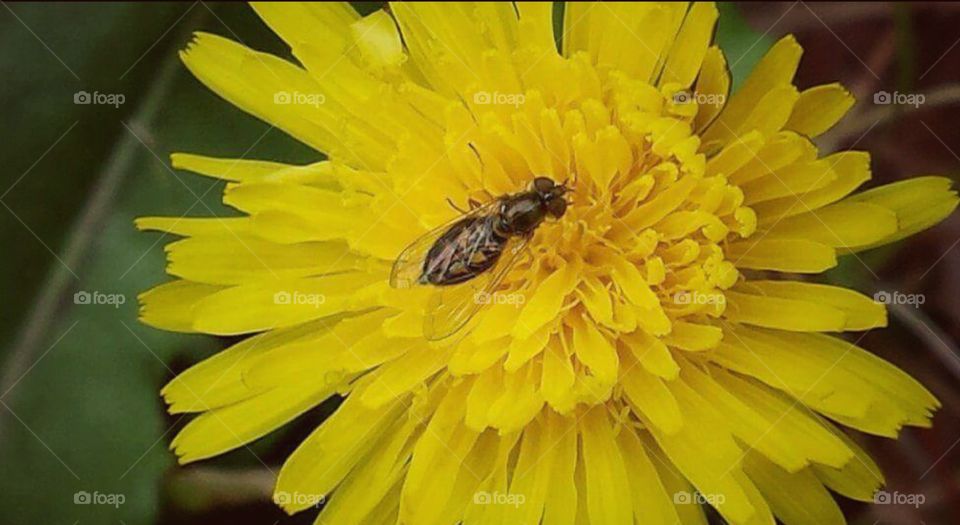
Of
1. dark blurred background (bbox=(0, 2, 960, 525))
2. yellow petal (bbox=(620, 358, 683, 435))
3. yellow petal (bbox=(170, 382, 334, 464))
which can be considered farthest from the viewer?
dark blurred background (bbox=(0, 2, 960, 525))

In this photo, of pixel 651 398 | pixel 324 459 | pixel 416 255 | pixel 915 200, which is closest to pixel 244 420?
Answer: pixel 324 459

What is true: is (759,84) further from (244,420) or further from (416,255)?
(244,420)

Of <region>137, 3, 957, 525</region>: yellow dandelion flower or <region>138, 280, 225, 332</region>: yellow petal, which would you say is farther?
<region>138, 280, 225, 332</region>: yellow petal

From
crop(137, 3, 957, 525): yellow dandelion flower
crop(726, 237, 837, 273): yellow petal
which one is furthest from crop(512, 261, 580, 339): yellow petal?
crop(726, 237, 837, 273): yellow petal

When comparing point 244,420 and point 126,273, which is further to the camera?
point 126,273

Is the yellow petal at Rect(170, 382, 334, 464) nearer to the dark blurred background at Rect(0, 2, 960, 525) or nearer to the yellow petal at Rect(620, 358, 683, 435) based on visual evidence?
the dark blurred background at Rect(0, 2, 960, 525)

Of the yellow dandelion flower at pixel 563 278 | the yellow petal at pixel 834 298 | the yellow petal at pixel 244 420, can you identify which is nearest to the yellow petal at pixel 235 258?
the yellow dandelion flower at pixel 563 278

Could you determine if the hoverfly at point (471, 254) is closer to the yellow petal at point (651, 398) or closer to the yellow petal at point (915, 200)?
the yellow petal at point (651, 398)
